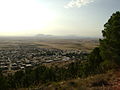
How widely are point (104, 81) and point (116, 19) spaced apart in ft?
35.3

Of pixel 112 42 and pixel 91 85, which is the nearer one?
pixel 91 85

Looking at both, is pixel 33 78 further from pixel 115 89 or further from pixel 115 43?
pixel 115 89

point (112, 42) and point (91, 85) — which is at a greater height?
point (112, 42)

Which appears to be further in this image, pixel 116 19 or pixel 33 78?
pixel 33 78

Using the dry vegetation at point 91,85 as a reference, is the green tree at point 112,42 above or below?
above

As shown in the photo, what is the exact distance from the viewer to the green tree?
23.7 m

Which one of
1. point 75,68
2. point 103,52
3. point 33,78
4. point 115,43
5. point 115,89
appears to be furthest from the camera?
point 75,68

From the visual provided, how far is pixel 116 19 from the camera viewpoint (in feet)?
81.1

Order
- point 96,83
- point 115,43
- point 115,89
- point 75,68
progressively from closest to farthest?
point 115,89 → point 96,83 → point 115,43 → point 75,68

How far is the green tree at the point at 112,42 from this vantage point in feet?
77.9

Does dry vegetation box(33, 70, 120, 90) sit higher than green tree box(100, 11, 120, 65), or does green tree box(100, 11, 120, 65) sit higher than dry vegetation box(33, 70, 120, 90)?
green tree box(100, 11, 120, 65)

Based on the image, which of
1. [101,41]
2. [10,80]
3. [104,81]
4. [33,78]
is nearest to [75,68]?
[33,78]

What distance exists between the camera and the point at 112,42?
24.1 m

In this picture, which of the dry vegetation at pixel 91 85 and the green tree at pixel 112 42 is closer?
the dry vegetation at pixel 91 85
